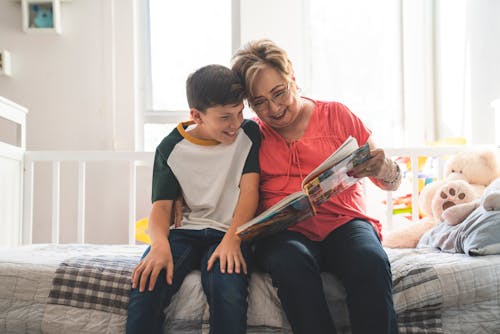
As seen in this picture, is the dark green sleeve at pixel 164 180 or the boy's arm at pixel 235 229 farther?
the dark green sleeve at pixel 164 180

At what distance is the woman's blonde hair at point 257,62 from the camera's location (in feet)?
4.07

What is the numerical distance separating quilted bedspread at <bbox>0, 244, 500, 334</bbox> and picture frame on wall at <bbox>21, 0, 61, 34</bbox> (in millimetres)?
1445

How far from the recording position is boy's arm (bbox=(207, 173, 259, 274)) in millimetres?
1065

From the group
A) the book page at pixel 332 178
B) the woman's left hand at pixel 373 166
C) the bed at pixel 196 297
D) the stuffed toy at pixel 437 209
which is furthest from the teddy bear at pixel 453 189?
the book page at pixel 332 178

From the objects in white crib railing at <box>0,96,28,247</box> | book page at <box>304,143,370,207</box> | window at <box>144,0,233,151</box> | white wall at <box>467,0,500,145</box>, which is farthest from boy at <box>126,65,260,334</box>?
window at <box>144,0,233,151</box>

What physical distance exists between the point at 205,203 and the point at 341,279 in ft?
1.19

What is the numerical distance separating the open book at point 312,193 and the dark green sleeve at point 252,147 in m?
0.20

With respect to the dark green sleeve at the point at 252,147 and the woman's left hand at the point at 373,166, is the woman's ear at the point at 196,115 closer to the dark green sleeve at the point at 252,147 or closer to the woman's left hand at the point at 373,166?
the dark green sleeve at the point at 252,147

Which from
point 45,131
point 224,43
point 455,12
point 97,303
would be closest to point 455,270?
point 97,303

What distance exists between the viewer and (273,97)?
4.08 feet

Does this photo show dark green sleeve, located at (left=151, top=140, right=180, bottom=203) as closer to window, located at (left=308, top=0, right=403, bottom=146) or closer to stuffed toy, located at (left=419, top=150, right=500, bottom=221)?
stuffed toy, located at (left=419, top=150, right=500, bottom=221)

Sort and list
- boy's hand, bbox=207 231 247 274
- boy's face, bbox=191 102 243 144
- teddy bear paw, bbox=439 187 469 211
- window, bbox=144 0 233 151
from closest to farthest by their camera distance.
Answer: boy's hand, bbox=207 231 247 274 → boy's face, bbox=191 102 243 144 → teddy bear paw, bbox=439 187 469 211 → window, bbox=144 0 233 151

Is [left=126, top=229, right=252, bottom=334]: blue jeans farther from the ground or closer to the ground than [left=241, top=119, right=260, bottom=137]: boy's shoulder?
closer to the ground

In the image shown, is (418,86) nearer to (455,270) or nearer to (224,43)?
(224,43)
